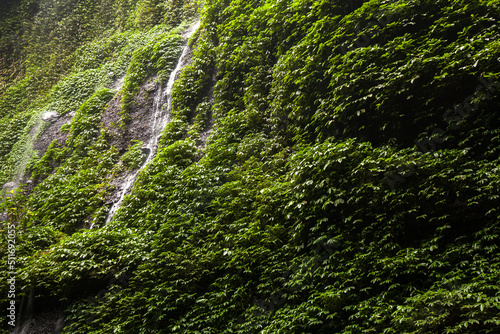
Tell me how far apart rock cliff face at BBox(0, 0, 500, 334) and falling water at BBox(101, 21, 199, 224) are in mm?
89

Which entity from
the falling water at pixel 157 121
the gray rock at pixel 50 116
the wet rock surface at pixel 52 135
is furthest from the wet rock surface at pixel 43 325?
the gray rock at pixel 50 116

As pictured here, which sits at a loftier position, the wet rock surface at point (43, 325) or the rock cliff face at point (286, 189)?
the rock cliff face at point (286, 189)

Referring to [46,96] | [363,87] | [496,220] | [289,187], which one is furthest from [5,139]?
[496,220]

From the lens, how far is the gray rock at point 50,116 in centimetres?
1484

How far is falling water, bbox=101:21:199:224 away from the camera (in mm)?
10078

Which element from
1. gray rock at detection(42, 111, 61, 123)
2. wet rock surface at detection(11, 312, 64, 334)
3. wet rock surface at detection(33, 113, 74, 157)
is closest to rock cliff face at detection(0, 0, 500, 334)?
wet rock surface at detection(11, 312, 64, 334)

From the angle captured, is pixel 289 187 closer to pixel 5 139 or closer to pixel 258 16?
pixel 258 16

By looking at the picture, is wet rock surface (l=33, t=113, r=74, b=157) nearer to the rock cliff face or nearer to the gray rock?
the gray rock

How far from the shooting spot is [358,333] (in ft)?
12.9

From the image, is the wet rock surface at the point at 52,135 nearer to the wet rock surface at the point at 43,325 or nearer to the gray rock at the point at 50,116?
the gray rock at the point at 50,116

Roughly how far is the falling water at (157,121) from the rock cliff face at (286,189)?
9 centimetres

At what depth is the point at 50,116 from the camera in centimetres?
1505

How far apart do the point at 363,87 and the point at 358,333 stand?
4411mm

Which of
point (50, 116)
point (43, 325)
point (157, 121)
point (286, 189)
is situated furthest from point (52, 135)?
point (286, 189)
